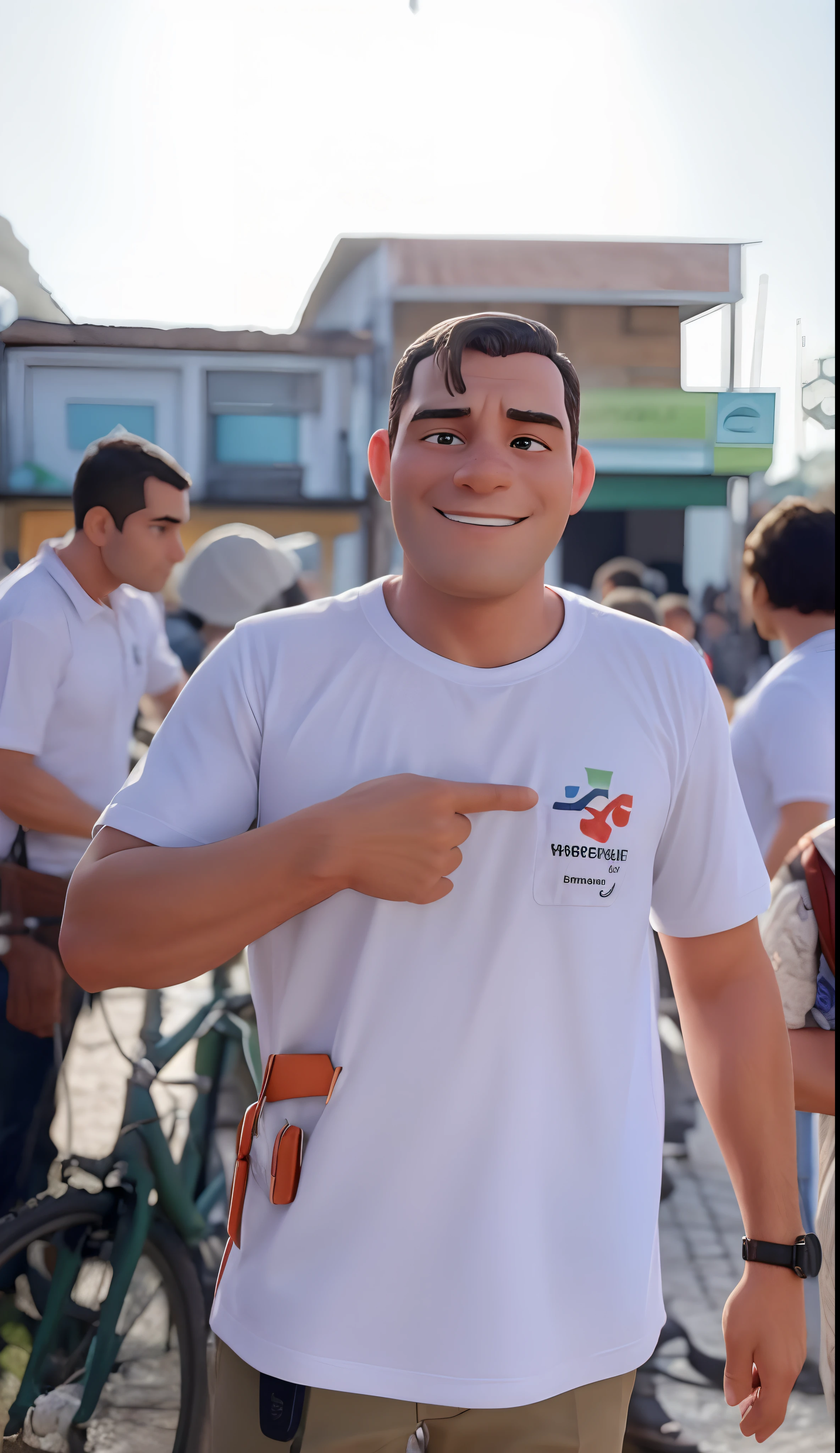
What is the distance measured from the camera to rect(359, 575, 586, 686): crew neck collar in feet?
3.80

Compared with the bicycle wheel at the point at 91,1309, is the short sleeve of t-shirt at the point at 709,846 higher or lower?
higher

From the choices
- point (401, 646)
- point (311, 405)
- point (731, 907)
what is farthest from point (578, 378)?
point (311, 405)

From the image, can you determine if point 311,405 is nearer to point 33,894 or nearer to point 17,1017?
point 33,894

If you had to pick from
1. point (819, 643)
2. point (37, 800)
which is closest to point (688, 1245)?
point (819, 643)

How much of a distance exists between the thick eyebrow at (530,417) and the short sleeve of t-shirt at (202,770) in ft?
1.19

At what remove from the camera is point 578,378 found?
1.30m

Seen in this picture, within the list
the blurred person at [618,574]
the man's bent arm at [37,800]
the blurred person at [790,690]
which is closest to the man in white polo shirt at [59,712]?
the man's bent arm at [37,800]

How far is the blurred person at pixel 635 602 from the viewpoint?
11.8 feet

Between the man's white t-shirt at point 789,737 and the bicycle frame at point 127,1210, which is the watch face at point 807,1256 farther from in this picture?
the bicycle frame at point 127,1210

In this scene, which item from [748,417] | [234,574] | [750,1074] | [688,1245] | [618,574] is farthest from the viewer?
Answer: [618,574]

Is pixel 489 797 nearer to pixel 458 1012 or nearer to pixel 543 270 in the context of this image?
pixel 458 1012

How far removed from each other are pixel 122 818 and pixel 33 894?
1619 mm

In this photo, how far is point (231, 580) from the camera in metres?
3.29

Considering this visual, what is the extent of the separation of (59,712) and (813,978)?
1.65 m
